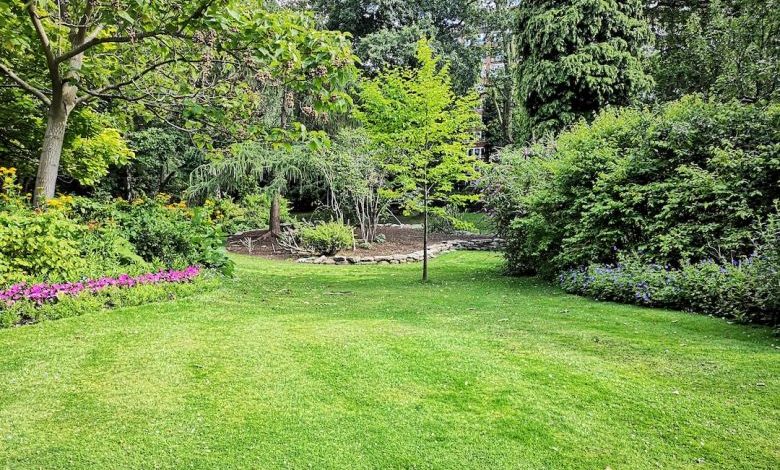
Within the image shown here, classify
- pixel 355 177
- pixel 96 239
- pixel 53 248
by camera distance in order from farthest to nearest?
pixel 355 177 → pixel 96 239 → pixel 53 248

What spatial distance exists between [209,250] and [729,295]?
7536 mm

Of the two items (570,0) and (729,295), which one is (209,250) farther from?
(570,0)

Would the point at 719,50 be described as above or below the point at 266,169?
above

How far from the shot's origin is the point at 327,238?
13.9 meters

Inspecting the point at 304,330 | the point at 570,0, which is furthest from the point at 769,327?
the point at 570,0

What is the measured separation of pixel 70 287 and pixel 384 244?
1094 centimetres

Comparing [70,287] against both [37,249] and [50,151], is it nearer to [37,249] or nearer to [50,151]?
[37,249]

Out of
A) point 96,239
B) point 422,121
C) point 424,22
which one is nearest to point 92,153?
point 96,239

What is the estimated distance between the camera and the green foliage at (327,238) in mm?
13938

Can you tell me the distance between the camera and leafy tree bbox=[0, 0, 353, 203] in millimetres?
3963

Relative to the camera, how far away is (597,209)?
8070 millimetres

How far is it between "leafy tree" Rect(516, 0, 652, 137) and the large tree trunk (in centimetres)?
1386

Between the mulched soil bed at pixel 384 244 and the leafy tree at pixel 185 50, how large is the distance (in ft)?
24.3

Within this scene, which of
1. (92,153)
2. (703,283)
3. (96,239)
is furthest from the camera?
(92,153)
